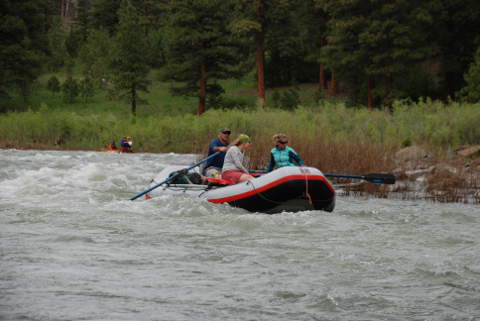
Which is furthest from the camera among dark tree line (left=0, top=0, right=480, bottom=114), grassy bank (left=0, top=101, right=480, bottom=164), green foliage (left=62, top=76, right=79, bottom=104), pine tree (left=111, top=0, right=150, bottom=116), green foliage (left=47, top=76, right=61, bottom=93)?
green foliage (left=47, top=76, right=61, bottom=93)

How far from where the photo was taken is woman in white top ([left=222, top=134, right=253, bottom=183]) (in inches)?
408

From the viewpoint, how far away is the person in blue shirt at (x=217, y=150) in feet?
37.6

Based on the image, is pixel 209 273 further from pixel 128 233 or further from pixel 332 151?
pixel 332 151

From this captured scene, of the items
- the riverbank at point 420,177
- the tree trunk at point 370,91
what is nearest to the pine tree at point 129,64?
the tree trunk at point 370,91

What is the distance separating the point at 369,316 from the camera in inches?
197

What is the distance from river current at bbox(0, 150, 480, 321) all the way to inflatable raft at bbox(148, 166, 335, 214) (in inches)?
8.8

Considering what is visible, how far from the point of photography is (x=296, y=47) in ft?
144

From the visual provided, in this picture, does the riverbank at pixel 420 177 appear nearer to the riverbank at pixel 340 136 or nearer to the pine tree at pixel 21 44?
the riverbank at pixel 340 136

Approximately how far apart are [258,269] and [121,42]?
1432 inches

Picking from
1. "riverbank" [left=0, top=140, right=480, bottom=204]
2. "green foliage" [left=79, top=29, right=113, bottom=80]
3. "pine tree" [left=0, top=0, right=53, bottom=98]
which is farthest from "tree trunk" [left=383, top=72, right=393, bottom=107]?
"green foliage" [left=79, top=29, right=113, bottom=80]

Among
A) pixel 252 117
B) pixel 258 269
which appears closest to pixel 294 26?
pixel 252 117

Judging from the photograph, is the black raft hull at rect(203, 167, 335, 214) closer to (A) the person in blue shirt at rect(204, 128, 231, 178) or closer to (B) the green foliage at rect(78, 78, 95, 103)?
(A) the person in blue shirt at rect(204, 128, 231, 178)

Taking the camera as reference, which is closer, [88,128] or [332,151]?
[332,151]

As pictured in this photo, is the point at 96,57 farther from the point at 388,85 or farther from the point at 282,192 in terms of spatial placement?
the point at 282,192
